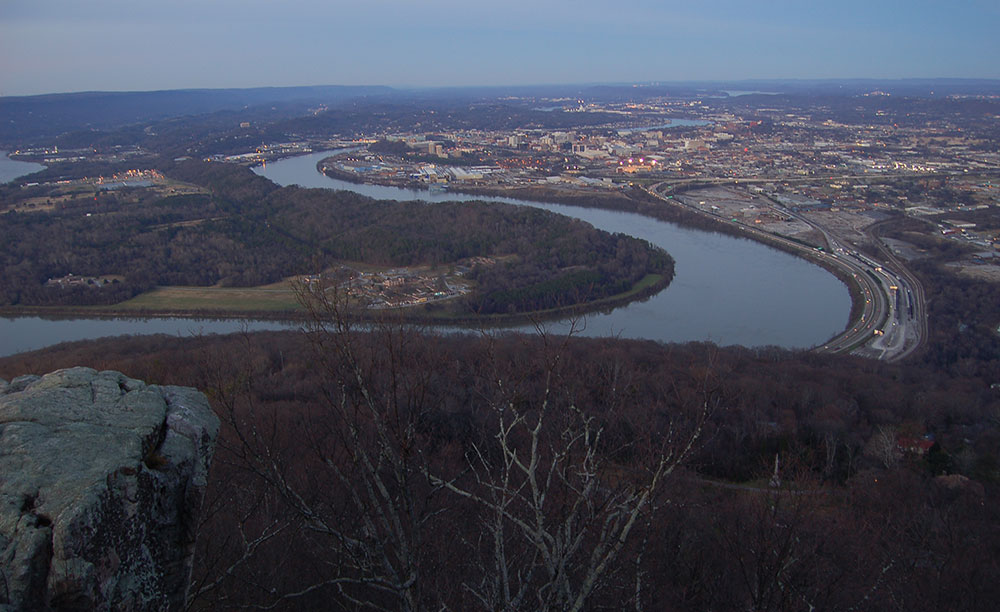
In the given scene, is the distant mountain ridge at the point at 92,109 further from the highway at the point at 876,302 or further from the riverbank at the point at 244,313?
the highway at the point at 876,302

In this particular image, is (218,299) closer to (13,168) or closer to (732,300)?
(732,300)

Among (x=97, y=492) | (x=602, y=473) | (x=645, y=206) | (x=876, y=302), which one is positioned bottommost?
(x=876, y=302)

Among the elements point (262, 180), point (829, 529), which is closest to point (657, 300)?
point (829, 529)

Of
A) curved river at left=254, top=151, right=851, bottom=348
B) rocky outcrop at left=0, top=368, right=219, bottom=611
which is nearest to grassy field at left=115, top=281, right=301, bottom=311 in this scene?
curved river at left=254, top=151, right=851, bottom=348

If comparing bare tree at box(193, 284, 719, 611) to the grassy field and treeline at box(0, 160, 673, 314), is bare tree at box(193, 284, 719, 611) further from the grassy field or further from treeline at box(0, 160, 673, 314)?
treeline at box(0, 160, 673, 314)

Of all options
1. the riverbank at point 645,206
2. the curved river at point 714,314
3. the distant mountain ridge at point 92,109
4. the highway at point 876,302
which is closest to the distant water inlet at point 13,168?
the distant mountain ridge at point 92,109

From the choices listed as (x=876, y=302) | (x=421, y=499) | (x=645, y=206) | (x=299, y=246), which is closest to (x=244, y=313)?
(x=299, y=246)
